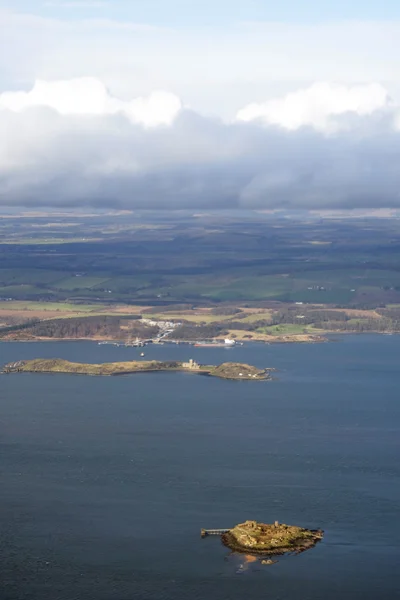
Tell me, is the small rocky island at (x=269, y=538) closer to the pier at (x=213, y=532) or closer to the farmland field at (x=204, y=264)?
the pier at (x=213, y=532)

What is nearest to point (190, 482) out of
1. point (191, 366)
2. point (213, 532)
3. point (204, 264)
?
point (213, 532)

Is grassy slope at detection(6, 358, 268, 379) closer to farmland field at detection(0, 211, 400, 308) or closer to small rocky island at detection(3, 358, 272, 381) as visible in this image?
small rocky island at detection(3, 358, 272, 381)

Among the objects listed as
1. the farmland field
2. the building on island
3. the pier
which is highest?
the farmland field

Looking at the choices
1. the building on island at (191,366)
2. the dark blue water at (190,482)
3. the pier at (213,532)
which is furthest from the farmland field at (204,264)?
the pier at (213,532)

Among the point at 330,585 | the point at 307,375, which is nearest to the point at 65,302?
the point at 307,375

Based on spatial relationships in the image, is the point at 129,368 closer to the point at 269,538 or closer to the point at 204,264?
the point at 269,538

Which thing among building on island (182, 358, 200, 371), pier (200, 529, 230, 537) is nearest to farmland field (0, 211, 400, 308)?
building on island (182, 358, 200, 371)
